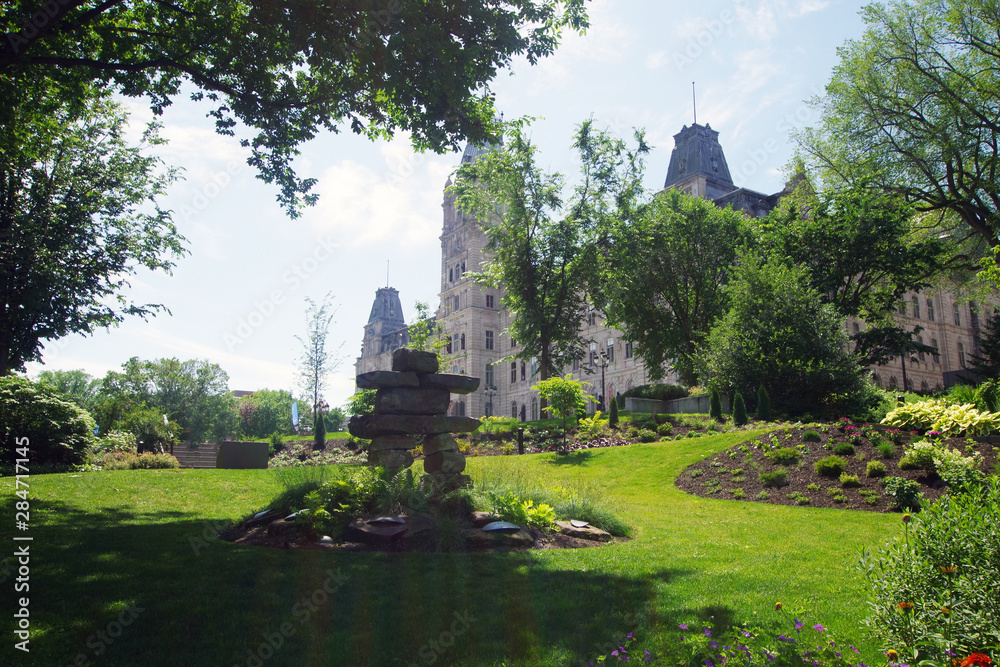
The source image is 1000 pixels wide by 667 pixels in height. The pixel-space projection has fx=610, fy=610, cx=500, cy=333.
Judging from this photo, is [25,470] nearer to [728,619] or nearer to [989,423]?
[728,619]

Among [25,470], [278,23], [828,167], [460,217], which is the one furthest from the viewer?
[460,217]

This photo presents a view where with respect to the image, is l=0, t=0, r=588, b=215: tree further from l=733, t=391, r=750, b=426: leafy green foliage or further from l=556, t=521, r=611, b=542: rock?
l=733, t=391, r=750, b=426: leafy green foliage

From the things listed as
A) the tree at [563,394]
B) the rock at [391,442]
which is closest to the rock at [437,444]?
the rock at [391,442]

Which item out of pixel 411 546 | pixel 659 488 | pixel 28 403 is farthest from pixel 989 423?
pixel 28 403

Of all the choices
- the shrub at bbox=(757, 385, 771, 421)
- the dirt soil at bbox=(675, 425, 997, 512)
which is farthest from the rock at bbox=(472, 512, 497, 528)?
the shrub at bbox=(757, 385, 771, 421)

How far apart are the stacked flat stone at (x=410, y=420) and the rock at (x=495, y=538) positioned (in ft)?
6.73

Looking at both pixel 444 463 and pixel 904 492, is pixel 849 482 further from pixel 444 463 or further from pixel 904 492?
pixel 444 463

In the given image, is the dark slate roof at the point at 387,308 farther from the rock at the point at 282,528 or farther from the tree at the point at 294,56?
the rock at the point at 282,528

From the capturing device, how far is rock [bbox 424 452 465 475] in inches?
435

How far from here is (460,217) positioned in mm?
83688

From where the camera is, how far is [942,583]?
3746 mm

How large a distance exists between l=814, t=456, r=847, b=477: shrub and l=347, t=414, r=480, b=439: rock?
28.7 feet

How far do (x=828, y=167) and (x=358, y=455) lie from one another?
89.1 ft

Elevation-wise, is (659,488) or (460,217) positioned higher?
(460,217)
